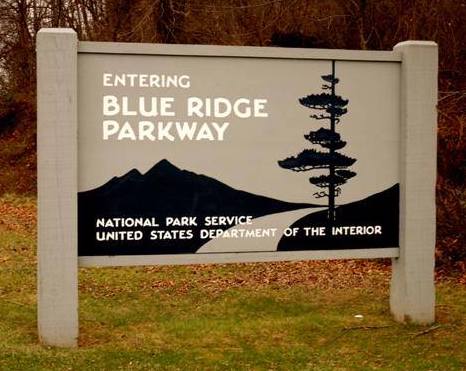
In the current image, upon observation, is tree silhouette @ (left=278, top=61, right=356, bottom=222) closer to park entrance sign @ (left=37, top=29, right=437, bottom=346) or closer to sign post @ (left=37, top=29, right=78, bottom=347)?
park entrance sign @ (left=37, top=29, right=437, bottom=346)

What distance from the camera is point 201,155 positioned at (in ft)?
22.9

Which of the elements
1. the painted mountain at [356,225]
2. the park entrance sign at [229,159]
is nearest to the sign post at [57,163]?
the park entrance sign at [229,159]

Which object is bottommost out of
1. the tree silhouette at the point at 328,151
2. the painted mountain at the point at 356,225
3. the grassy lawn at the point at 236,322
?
the grassy lawn at the point at 236,322

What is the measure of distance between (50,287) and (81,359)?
697 mm

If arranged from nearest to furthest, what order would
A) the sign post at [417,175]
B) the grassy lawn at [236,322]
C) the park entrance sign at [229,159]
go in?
the grassy lawn at [236,322] → the park entrance sign at [229,159] → the sign post at [417,175]

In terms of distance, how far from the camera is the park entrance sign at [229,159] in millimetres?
6570

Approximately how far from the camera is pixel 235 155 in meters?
7.05

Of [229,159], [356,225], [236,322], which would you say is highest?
[229,159]

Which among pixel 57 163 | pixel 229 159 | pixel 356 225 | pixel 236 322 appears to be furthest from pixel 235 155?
pixel 236 322

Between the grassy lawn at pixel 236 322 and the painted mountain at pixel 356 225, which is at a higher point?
the painted mountain at pixel 356 225

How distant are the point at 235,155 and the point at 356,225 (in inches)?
55.3

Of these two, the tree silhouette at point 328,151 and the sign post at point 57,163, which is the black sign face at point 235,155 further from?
the sign post at point 57,163

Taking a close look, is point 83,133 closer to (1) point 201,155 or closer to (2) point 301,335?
(1) point 201,155

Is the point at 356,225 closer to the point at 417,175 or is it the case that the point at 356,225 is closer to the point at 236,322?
the point at 417,175
